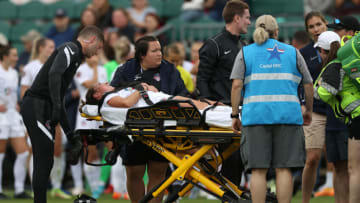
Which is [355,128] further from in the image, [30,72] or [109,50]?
[109,50]

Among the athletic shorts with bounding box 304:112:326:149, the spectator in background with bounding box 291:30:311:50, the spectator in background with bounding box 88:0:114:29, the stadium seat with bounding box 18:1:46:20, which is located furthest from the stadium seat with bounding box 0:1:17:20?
the athletic shorts with bounding box 304:112:326:149

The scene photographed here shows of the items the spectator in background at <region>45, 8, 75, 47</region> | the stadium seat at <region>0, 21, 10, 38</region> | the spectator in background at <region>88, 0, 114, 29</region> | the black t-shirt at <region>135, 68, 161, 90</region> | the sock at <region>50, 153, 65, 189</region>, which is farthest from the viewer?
the stadium seat at <region>0, 21, 10, 38</region>

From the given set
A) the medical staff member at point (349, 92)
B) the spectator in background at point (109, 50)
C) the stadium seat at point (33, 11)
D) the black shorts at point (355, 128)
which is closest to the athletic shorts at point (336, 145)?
the medical staff member at point (349, 92)

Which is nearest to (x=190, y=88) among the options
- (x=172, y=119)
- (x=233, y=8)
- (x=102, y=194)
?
(x=102, y=194)

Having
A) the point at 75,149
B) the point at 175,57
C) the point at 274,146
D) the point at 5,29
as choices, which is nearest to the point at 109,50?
the point at 175,57

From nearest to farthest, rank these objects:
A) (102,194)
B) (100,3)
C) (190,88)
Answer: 1. (190,88)
2. (102,194)
3. (100,3)

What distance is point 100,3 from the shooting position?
49.5 ft

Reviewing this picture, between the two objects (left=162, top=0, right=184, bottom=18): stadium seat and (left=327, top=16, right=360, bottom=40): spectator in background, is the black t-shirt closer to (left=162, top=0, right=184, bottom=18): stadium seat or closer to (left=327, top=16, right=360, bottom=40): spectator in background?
(left=327, top=16, right=360, bottom=40): spectator in background

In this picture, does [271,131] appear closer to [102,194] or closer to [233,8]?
[233,8]

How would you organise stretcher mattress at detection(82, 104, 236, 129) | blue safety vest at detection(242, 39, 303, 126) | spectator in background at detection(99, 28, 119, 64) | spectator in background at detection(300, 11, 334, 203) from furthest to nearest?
1. spectator in background at detection(99, 28, 119, 64)
2. spectator in background at detection(300, 11, 334, 203)
3. stretcher mattress at detection(82, 104, 236, 129)
4. blue safety vest at detection(242, 39, 303, 126)

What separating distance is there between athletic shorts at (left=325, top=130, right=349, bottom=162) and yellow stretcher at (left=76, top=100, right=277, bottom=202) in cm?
122

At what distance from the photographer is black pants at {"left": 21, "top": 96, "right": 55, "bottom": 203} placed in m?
7.66

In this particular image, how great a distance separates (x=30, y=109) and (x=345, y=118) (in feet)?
10.8

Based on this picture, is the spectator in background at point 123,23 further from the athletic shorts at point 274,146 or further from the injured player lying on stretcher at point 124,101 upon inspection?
the athletic shorts at point 274,146
